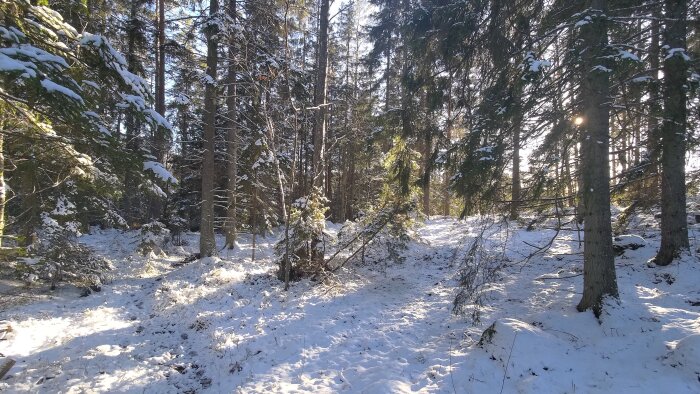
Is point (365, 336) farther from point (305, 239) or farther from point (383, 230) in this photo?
point (383, 230)

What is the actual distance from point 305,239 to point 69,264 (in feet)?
18.2

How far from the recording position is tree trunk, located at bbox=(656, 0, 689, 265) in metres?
5.07

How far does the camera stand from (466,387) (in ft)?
16.9

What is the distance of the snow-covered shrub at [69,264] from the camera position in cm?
846

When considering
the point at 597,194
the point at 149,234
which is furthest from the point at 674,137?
the point at 149,234

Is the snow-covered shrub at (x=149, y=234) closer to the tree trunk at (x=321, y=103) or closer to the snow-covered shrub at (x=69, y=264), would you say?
the snow-covered shrub at (x=69, y=264)

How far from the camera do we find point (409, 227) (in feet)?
34.5

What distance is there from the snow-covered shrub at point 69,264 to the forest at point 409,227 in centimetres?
6

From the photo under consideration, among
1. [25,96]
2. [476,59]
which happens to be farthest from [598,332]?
[25,96]

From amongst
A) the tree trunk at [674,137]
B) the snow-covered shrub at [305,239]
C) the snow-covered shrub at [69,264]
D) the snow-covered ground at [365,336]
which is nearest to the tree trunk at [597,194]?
the snow-covered ground at [365,336]

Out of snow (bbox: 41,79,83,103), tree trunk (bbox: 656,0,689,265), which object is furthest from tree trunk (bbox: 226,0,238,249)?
tree trunk (bbox: 656,0,689,265)

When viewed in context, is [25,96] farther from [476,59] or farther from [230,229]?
[230,229]

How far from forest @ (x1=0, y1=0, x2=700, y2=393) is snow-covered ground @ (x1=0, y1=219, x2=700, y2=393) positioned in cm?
5

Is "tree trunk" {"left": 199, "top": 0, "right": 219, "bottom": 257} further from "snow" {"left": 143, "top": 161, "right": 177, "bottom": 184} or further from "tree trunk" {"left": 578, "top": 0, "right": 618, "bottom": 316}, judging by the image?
"tree trunk" {"left": 578, "top": 0, "right": 618, "bottom": 316}
